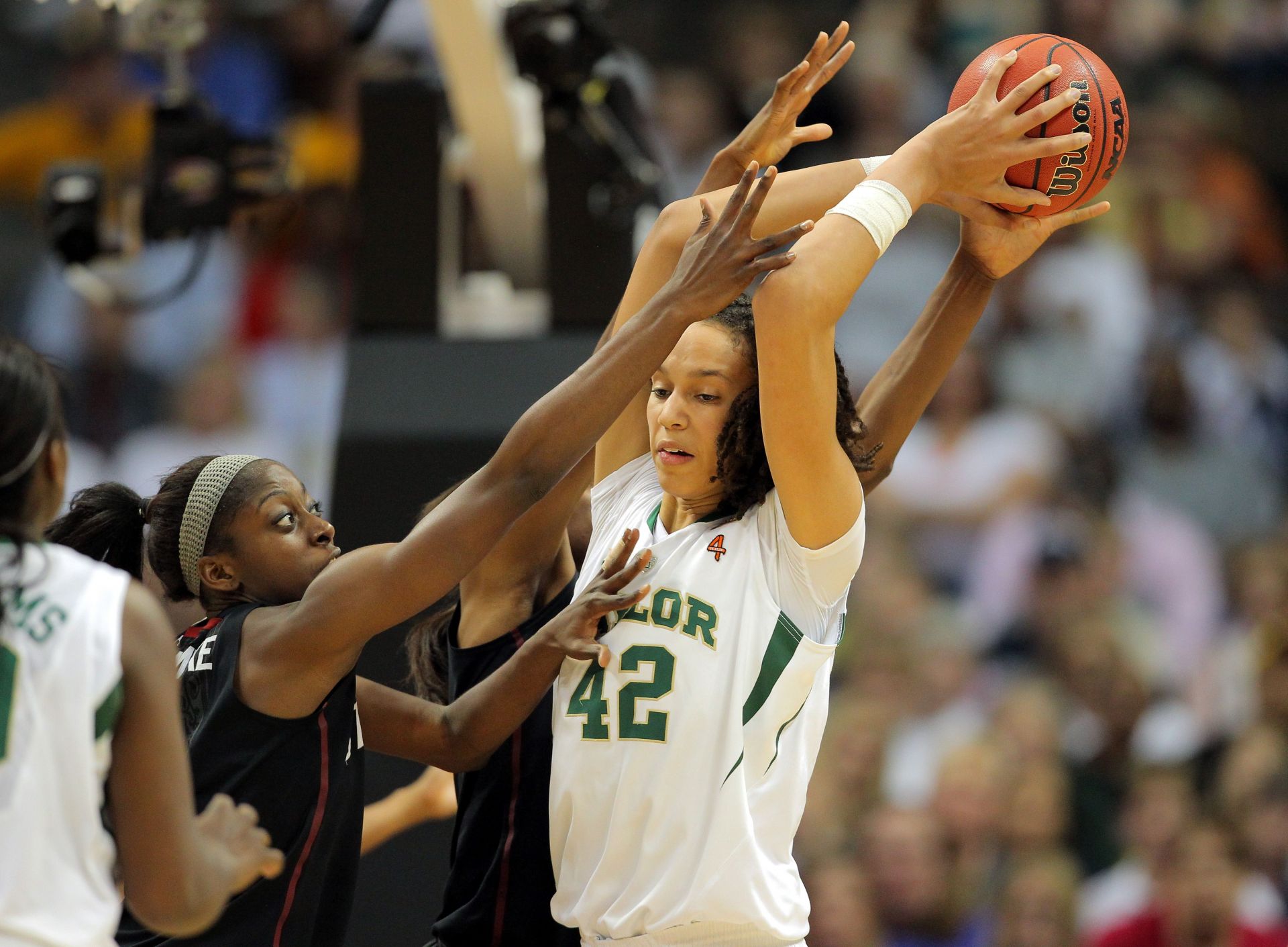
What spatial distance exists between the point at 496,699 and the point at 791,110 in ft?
3.76

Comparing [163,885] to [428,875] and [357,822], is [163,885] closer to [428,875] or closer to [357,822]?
[357,822]

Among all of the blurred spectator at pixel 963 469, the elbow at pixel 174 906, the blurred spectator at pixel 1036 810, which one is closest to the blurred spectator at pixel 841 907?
the blurred spectator at pixel 1036 810

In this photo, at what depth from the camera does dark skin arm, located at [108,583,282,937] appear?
2.18 metres

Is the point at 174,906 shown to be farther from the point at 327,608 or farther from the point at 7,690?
the point at 327,608

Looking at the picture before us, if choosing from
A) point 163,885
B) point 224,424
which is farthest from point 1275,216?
point 163,885

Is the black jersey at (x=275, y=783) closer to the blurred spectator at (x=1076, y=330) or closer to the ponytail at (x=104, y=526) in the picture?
the ponytail at (x=104, y=526)

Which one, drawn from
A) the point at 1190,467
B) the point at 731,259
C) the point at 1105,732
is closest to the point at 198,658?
the point at 731,259

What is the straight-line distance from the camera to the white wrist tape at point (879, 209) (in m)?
2.65

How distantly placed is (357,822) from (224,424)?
5512 millimetres

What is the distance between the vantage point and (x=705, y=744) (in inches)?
106

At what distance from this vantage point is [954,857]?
6.11m

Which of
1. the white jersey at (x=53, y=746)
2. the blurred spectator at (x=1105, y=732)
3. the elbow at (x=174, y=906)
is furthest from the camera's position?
the blurred spectator at (x=1105, y=732)

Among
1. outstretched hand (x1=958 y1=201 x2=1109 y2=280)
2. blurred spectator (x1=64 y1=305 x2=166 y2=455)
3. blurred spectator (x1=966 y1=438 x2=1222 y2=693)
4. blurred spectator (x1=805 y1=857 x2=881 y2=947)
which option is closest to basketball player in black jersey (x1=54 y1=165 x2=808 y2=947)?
outstretched hand (x1=958 y1=201 x2=1109 y2=280)

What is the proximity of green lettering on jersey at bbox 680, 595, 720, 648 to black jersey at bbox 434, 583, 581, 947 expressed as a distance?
1.48 ft
